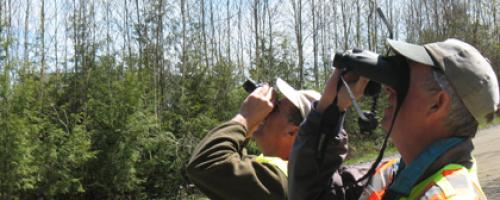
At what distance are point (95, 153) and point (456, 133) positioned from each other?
13.5 meters

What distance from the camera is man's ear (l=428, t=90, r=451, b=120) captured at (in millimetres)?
1550

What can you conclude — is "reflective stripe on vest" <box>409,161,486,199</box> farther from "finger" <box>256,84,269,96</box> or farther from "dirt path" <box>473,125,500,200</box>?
"dirt path" <box>473,125,500,200</box>

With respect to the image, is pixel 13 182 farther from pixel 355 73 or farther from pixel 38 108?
pixel 355 73

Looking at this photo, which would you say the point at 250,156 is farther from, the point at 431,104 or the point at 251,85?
the point at 431,104

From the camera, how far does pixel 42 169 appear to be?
13.0 m

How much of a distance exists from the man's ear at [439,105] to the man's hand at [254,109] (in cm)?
105

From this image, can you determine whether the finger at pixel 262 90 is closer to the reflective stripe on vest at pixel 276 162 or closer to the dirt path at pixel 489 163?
the reflective stripe on vest at pixel 276 162

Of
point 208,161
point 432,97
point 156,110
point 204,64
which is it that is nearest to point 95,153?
point 156,110

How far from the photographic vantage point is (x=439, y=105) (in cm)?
156


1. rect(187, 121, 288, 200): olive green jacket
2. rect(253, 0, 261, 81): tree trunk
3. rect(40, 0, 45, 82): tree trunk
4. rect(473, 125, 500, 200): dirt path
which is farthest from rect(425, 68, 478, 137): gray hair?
rect(253, 0, 261, 81): tree trunk

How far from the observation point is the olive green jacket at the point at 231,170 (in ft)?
7.57

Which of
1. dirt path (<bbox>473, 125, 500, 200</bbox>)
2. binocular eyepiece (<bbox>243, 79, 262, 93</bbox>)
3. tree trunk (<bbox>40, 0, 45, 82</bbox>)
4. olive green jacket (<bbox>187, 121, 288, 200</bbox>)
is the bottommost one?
dirt path (<bbox>473, 125, 500, 200</bbox>)

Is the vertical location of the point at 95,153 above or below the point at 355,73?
below

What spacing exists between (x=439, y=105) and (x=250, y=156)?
3.72ft
